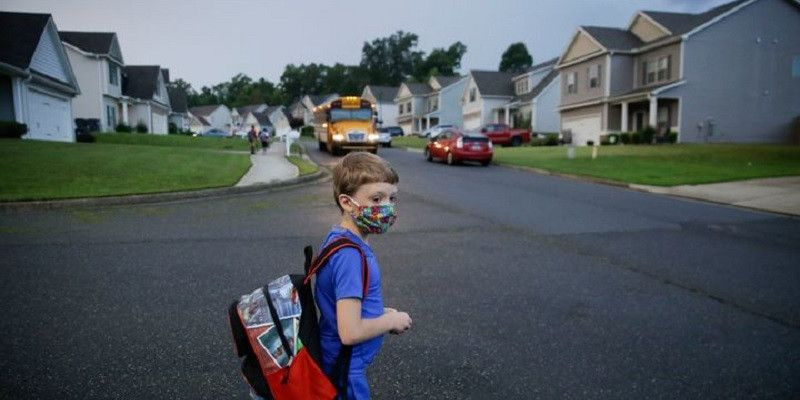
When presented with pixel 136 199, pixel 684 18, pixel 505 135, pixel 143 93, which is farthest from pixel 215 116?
pixel 136 199

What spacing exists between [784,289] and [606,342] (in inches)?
119

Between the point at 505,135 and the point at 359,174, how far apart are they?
4117cm

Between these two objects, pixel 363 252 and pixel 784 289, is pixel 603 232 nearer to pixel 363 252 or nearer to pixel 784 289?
pixel 784 289

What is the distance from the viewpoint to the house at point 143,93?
158ft

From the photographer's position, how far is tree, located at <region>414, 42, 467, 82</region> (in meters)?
131

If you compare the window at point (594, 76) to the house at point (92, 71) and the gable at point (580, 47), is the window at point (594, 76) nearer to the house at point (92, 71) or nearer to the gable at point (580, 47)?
the gable at point (580, 47)

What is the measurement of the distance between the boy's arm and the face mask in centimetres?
34

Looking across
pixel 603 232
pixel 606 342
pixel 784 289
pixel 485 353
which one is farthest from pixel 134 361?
pixel 603 232

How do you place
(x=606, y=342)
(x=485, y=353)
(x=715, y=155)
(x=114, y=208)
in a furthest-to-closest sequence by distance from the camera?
(x=715, y=155) < (x=114, y=208) < (x=606, y=342) < (x=485, y=353)

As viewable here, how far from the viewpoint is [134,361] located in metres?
3.79

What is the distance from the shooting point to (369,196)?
2.16 meters

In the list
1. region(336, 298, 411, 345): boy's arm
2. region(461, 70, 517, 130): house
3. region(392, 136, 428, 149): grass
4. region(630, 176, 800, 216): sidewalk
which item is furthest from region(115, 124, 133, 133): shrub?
region(336, 298, 411, 345): boy's arm

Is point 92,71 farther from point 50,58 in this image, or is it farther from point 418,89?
point 418,89

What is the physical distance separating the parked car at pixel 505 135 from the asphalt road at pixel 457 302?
31.9 metres
